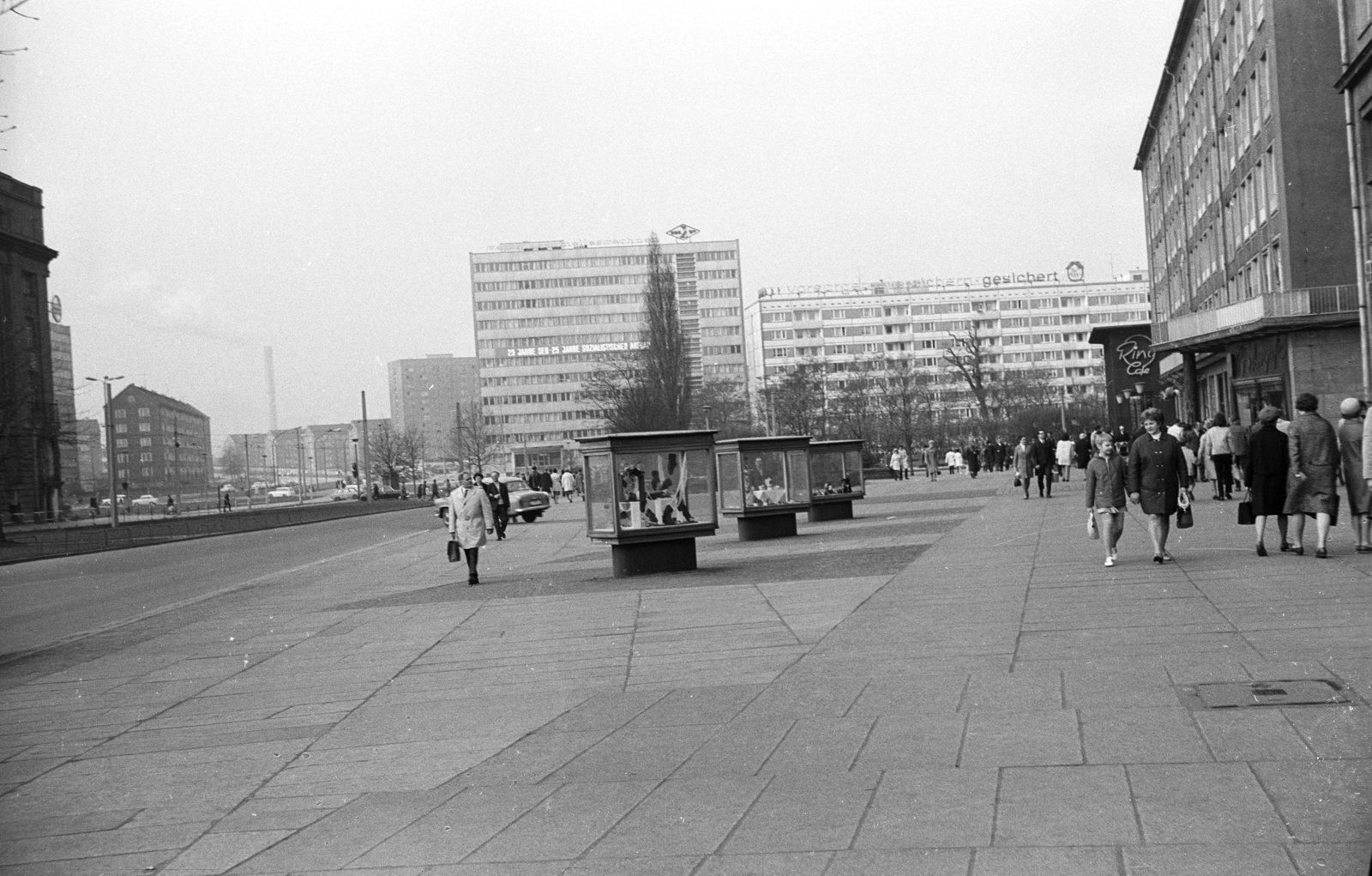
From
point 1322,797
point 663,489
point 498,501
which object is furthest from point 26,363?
point 498,501

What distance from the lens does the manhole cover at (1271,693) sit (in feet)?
24.6

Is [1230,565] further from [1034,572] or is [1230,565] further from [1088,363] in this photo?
[1088,363]

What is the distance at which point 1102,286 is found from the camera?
177 m

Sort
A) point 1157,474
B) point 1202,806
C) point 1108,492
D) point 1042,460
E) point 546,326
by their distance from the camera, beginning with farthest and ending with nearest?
point 546,326 → point 1042,460 → point 1108,492 → point 1157,474 → point 1202,806

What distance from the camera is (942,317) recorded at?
17700 centimetres

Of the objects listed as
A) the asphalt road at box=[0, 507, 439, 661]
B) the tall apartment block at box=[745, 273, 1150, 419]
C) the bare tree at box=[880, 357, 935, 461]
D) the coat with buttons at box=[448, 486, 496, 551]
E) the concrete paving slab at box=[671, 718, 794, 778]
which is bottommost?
the asphalt road at box=[0, 507, 439, 661]

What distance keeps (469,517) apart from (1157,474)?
886 centimetres

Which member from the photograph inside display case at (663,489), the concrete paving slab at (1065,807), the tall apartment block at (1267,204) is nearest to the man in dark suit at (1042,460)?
the tall apartment block at (1267,204)

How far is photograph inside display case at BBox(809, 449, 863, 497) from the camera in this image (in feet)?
103

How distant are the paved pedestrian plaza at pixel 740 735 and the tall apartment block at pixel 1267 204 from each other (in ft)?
77.4

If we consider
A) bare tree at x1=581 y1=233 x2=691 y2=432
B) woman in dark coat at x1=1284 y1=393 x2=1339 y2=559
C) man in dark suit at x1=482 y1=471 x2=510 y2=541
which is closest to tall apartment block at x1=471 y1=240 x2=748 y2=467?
bare tree at x1=581 y1=233 x2=691 y2=432

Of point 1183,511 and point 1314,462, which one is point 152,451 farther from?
point 1314,462

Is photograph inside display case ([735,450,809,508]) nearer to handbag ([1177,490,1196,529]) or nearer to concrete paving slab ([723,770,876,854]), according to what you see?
handbag ([1177,490,1196,529])

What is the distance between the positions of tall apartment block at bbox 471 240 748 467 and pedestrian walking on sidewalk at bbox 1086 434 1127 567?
146795 millimetres
